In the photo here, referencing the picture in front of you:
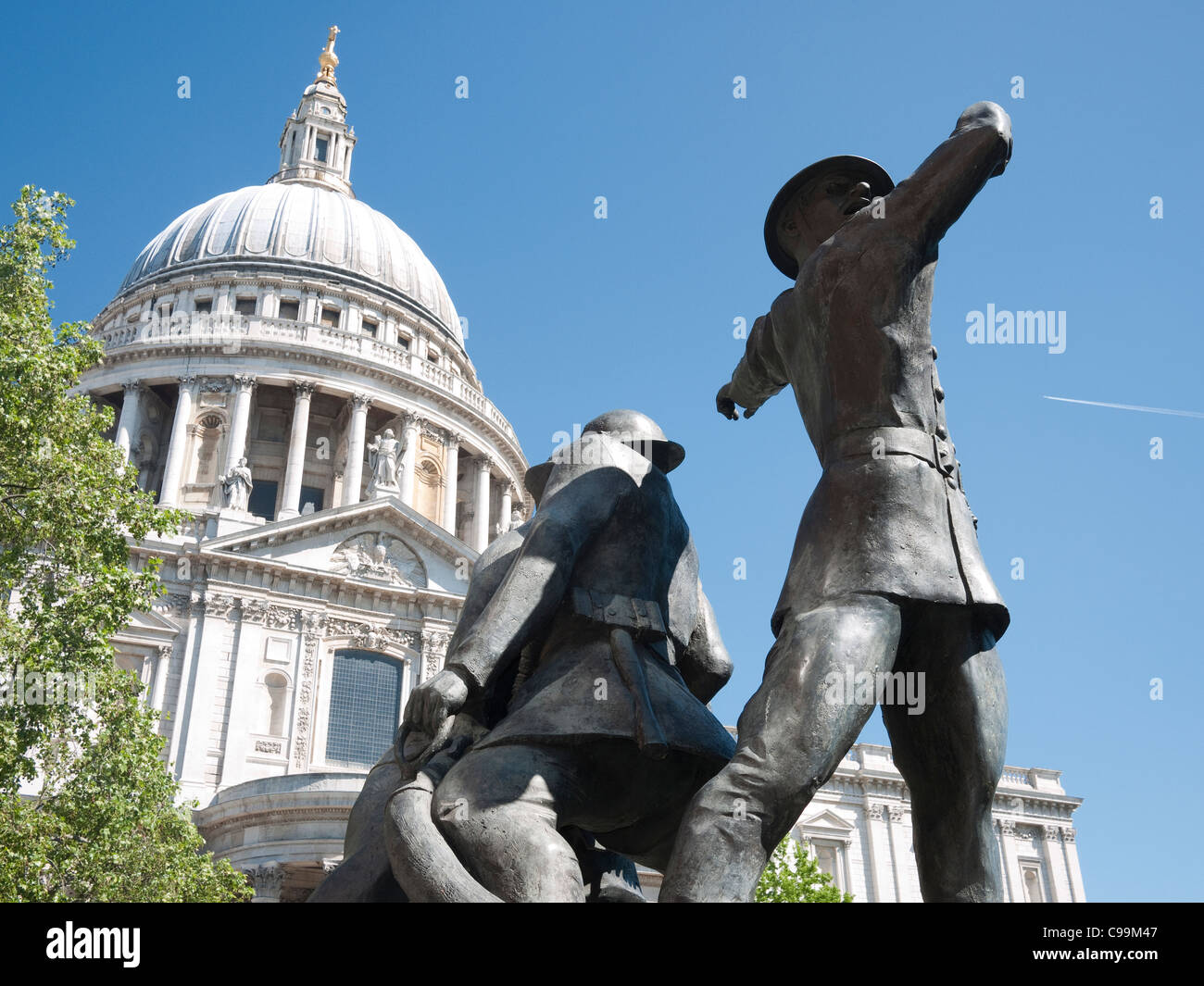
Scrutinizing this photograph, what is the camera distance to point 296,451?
5225cm

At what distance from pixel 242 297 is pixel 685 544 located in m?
58.9

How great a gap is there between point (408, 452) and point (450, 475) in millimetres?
2375

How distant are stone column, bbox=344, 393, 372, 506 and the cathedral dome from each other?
10.6 metres

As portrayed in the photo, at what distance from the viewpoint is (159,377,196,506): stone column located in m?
50.9

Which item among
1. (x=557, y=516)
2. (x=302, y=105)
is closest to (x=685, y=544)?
(x=557, y=516)

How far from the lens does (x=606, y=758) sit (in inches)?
153

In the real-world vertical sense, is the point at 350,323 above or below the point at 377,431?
above

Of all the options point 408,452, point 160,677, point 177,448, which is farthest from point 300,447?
point 160,677

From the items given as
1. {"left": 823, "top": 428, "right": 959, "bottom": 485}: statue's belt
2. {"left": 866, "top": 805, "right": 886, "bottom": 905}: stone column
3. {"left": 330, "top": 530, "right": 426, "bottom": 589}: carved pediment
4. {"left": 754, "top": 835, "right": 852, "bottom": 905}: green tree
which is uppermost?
{"left": 330, "top": 530, "right": 426, "bottom": 589}: carved pediment

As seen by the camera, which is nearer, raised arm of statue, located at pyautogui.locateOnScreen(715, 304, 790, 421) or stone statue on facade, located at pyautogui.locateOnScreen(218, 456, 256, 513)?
raised arm of statue, located at pyautogui.locateOnScreen(715, 304, 790, 421)

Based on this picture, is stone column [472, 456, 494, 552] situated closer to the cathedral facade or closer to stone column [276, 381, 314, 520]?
the cathedral facade

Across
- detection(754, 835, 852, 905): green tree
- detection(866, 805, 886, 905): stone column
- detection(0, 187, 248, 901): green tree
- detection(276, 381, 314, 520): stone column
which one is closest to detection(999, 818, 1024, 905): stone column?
detection(866, 805, 886, 905): stone column

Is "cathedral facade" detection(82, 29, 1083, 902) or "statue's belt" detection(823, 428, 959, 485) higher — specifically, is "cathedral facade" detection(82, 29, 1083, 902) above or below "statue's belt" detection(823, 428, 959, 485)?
above
